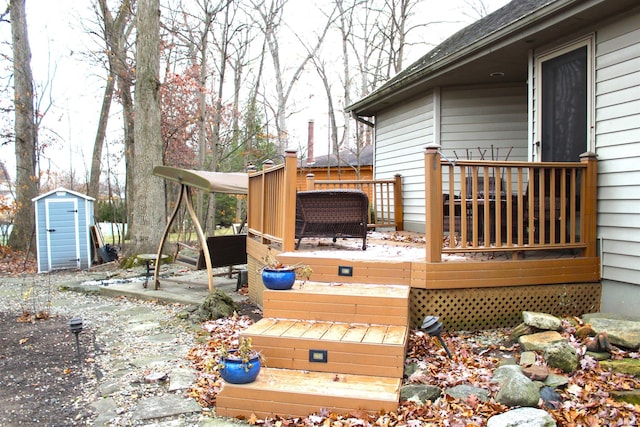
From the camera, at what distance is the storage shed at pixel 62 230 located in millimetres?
10547

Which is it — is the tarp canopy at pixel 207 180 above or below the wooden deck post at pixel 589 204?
above

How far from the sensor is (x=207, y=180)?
6.28 m

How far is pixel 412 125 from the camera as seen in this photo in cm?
852

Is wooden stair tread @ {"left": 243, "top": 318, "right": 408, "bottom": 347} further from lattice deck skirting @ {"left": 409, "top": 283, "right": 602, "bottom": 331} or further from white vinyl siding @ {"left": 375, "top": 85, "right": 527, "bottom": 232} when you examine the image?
white vinyl siding @ {"left": 375, "top": 85, "right": 527, "bottom": 232}

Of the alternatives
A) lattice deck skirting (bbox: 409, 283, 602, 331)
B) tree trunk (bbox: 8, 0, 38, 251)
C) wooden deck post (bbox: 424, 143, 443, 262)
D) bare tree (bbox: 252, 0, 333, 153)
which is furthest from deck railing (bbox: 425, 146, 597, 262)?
bare tree (bbox: 252, 0, 333, 153)

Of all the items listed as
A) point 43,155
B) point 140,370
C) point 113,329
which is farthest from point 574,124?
point 43,155

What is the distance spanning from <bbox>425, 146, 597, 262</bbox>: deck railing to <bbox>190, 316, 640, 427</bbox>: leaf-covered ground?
855mm

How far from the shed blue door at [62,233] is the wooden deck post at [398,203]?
703 centimetres

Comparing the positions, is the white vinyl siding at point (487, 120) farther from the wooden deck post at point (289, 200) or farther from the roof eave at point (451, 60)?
the wooden deck post at point (289, 200)

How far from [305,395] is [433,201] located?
2.13 meters

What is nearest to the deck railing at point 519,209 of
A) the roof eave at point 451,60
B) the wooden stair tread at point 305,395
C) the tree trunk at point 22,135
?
the roof eave at point 451,60

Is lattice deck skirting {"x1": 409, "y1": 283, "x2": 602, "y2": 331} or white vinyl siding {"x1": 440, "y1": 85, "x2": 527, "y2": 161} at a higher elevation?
white vinyl siding {"x1": 440, "y1": 85, "x2": 527, "y2": 161}

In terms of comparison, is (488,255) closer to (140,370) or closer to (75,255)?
(140,370)

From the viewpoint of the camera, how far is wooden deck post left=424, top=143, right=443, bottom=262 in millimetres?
4363
